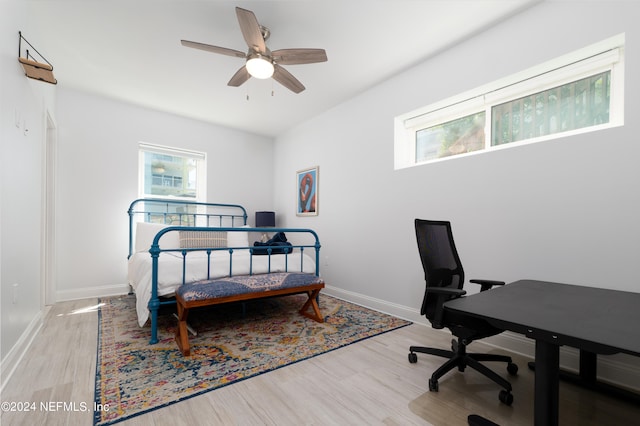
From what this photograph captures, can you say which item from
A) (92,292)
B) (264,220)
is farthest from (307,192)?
(92,292)

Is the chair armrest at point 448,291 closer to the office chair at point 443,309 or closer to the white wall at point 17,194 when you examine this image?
the office chair at point 443,309

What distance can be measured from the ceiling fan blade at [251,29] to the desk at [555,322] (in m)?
2.06

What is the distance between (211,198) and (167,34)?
8.34ft

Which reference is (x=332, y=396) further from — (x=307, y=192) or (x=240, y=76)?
(x=307, y=192)

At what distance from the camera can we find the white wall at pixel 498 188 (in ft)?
5.78

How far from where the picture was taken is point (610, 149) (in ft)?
5.84

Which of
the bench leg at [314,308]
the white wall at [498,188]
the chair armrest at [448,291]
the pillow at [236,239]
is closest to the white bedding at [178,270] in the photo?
the bench leg at [314,308]

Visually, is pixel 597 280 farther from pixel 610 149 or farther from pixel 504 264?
pixel 610 149

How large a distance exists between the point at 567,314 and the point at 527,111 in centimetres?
186

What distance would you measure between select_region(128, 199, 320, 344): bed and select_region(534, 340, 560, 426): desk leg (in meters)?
2.10

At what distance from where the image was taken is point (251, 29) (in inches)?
76.3

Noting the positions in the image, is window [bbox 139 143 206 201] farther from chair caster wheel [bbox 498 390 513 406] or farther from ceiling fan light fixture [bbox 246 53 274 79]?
chair caster wheel [bbox 498 390 513 406]

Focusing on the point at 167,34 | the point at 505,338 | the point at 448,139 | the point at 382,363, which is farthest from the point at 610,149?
the point at 167,34

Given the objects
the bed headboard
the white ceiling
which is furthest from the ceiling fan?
the bed headboard
